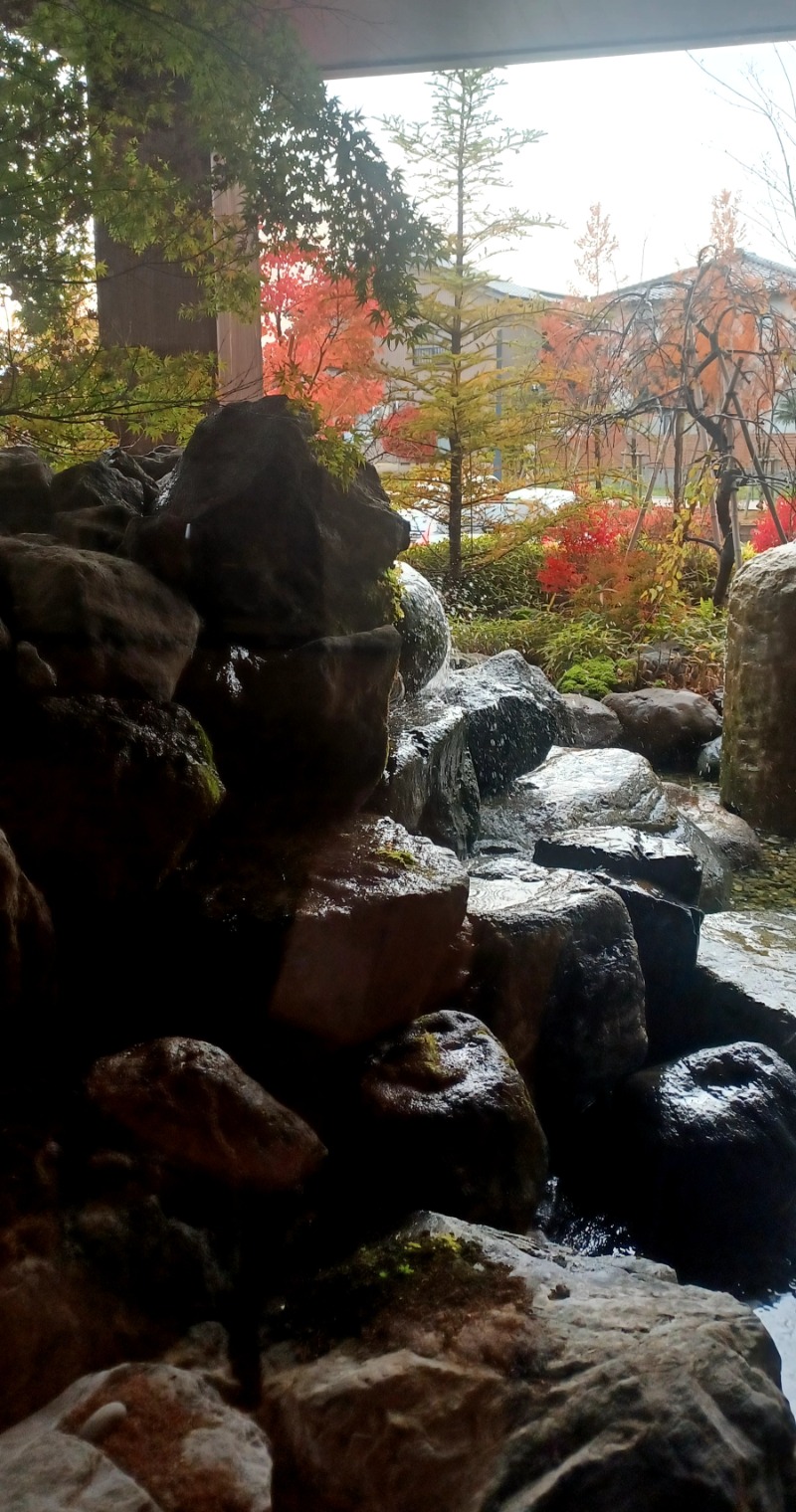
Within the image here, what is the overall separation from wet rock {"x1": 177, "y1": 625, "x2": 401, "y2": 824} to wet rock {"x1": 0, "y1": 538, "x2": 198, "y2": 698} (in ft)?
0.81

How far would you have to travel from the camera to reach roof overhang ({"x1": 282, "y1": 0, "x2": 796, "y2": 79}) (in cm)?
388

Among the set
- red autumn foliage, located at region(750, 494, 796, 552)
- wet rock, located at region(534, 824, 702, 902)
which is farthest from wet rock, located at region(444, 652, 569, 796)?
red autumn foliage, located at region(750, 494, 796, 552)

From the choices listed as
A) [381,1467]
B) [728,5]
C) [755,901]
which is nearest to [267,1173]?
[381,1467]

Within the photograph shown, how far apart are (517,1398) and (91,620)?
1.63 metres

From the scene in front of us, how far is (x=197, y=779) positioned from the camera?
7.09 feet

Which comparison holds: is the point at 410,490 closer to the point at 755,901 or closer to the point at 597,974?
the point at 755,901

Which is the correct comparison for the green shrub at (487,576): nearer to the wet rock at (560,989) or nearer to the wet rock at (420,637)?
the wet rock at (420,637)

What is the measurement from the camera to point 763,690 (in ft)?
18.5

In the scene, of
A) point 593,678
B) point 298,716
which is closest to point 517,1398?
point 298,716

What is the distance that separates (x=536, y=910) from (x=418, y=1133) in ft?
3.21

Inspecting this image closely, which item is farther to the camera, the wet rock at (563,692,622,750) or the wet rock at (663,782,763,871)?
the wet rock at (563,692,622,750)

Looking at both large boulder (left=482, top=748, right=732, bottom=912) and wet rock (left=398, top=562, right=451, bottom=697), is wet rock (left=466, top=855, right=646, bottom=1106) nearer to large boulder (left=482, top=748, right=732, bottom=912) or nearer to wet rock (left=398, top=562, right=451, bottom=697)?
large boulder (left=482, top=748, right=732, bottom=912)

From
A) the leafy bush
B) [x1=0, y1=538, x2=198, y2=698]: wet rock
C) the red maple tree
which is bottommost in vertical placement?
the leafy bush

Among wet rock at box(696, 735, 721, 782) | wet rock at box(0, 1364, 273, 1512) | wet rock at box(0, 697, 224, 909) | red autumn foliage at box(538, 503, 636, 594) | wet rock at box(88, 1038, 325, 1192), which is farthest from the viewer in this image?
red autumn foliage at box(538, 503, 636, 594)
